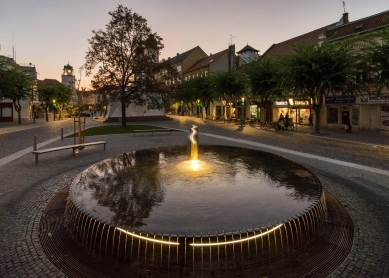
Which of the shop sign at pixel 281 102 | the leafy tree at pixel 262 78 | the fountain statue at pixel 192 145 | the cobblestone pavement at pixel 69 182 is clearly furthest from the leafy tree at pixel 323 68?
the fountain statue at pixel 192 145

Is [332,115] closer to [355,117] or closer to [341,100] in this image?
[341,100]

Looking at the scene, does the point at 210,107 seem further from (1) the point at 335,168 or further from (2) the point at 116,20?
(1) the point at 335,168

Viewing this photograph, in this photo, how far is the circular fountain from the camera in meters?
4.55

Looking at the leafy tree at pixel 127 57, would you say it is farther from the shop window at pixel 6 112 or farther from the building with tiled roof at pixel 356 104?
the shop window at pixel 6 112

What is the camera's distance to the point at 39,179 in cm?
1009

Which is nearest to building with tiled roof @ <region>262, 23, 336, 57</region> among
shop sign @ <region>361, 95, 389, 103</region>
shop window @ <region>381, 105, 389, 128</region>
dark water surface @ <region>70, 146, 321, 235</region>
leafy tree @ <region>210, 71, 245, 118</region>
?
leafy tree @ <region>210, 71, 245, 118</region>

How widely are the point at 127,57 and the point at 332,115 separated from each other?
25.4 metres

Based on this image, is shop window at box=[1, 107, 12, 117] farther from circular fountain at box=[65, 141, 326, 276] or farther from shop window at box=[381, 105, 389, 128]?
shop window at box=[381, 105, 389, 128]

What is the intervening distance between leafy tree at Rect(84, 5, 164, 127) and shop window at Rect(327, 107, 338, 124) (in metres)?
20.6

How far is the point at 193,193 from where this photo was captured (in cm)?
648

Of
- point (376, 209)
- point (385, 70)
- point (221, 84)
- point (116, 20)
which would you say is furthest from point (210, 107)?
point (376, 209)

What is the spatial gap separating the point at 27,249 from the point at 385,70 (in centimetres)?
2223

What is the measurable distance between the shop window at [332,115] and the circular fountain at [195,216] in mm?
28830

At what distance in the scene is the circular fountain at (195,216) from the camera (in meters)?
4.55
